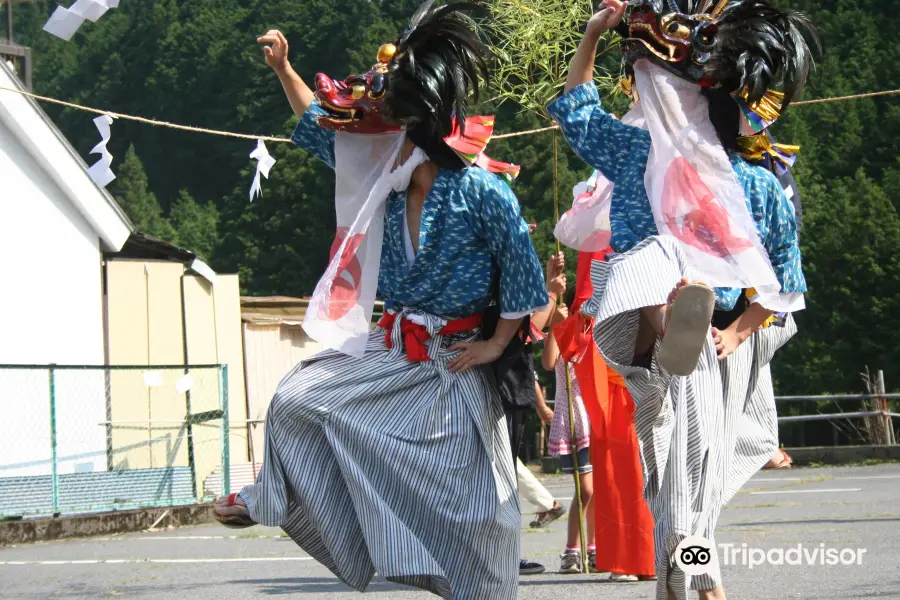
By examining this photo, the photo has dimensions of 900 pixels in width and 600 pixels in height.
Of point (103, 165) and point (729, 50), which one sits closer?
point (729, 50)

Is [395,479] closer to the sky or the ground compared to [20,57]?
closer to the ground

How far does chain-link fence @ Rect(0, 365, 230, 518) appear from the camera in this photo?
1250 centimetres

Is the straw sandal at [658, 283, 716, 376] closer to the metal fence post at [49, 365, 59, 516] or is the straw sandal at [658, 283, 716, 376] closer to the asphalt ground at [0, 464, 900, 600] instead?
the asphalt ground at [0, 464, 900, 600]

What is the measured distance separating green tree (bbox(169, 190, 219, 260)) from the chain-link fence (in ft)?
181

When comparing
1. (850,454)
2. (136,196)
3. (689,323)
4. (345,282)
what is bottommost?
(850,454)

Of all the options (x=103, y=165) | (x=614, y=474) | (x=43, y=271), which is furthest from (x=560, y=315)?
(x=43, y=271)

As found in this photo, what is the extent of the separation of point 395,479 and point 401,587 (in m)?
2.21

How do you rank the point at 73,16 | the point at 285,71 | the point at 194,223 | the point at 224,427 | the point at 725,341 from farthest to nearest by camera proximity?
1. the point at 194,223
2. the point at 224,427
3. the point at 73,16
4. the point at 285,71
5. the point at 725,341

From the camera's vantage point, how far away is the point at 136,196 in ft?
264

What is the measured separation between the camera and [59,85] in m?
83.4

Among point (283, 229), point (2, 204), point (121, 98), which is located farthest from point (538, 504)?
point (121, 98)

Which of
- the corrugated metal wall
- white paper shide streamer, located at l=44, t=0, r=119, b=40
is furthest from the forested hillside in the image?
the corrugated metal wall

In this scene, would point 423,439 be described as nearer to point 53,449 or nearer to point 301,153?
point 53,449

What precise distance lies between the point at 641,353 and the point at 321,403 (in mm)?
1188
